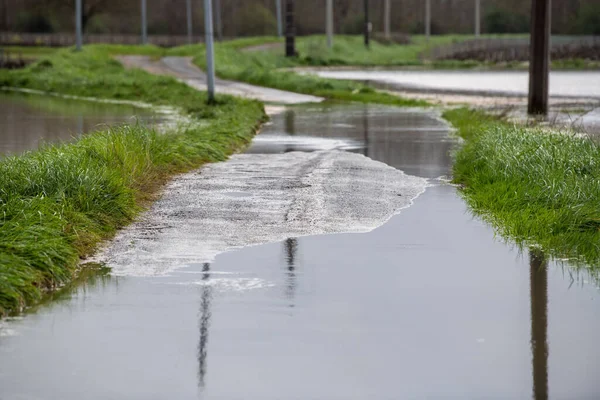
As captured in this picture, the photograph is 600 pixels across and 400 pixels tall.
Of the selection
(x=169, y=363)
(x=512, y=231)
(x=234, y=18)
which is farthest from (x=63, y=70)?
(x=234, y=18)

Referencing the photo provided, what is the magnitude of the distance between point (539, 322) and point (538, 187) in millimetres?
5291

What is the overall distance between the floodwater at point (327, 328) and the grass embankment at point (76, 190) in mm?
386

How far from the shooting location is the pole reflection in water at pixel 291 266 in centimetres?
893

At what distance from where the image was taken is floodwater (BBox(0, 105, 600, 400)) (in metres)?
6.72

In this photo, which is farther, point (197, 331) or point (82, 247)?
point (82, 247)

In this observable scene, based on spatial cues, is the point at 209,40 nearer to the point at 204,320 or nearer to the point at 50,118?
the point at 50,118

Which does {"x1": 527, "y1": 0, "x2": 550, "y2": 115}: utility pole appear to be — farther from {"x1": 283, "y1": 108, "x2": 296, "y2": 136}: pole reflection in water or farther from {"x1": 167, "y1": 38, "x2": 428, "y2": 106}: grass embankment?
{"x1": 167, "y1": 38, "x2": 428, "y2": 106}: grass embankment

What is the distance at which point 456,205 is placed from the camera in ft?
44.4

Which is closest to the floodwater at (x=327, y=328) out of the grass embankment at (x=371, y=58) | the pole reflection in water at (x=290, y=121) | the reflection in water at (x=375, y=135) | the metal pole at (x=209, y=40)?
the reflection in water at (x=375, y=135)

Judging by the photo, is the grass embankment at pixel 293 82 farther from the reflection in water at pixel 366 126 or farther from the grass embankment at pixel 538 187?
the grass embankment at pixel 538 187

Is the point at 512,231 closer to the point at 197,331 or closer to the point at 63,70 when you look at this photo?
the point at 197,331

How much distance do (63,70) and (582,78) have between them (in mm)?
21844

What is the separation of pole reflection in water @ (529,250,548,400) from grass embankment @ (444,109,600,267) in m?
0.41

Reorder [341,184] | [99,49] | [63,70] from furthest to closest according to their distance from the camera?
1. [99,49]
2. [63,70]
3. [341,184]
